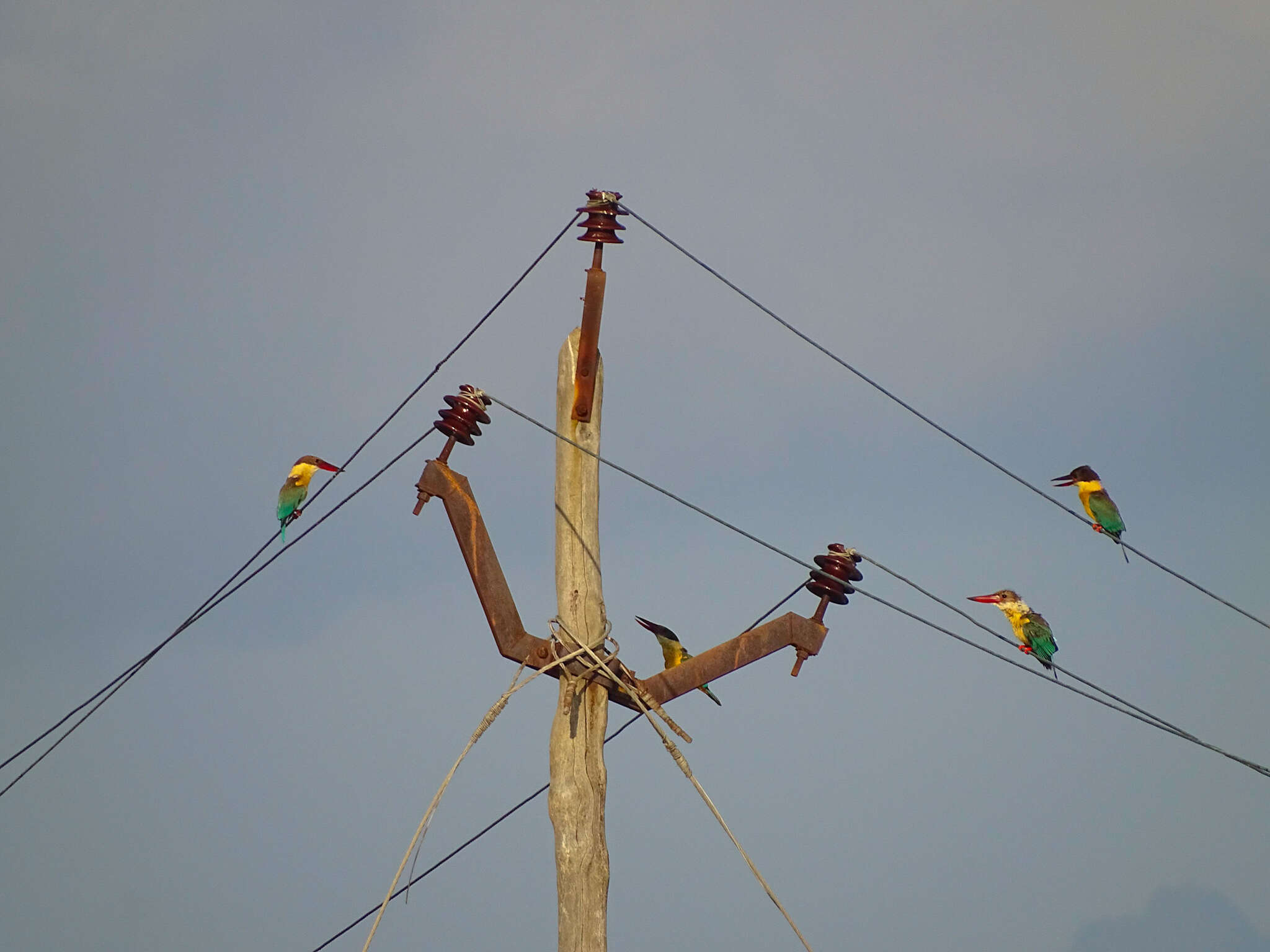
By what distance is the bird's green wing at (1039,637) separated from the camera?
13.6 meters

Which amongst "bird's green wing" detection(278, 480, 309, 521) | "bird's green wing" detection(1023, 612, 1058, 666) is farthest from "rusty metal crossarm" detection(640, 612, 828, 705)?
"bird's green wing" detection(278, 480, 309, 521)

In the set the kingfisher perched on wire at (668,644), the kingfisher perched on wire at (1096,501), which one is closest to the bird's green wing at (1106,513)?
the kingfisher perched on wire at (1096,501)

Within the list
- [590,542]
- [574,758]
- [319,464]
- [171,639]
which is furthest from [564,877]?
[319,464]

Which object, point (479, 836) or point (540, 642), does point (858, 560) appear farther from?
point (479, 836)

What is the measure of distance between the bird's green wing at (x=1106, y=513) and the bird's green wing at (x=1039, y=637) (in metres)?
1.68

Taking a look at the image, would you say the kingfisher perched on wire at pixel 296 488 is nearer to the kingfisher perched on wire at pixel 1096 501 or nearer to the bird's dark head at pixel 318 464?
the bird's dark head at pixel 318 464

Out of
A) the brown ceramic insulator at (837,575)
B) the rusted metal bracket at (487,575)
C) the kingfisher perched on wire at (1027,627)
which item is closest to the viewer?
the rusted metal bracket at (487,575)

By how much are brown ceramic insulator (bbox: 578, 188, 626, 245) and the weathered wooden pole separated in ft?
2.26

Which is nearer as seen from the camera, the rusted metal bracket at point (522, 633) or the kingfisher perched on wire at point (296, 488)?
the rusted metal bracket at point (522, 633)

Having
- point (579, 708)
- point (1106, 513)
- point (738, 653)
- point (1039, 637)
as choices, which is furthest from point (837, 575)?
point (1106, 513)

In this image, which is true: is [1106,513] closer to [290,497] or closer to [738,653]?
[738,653]

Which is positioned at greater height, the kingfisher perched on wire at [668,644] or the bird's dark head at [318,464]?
the bird's dark head at [318,464]

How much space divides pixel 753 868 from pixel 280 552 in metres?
4.75

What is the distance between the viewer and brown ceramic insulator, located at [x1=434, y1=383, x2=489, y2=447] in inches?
372
